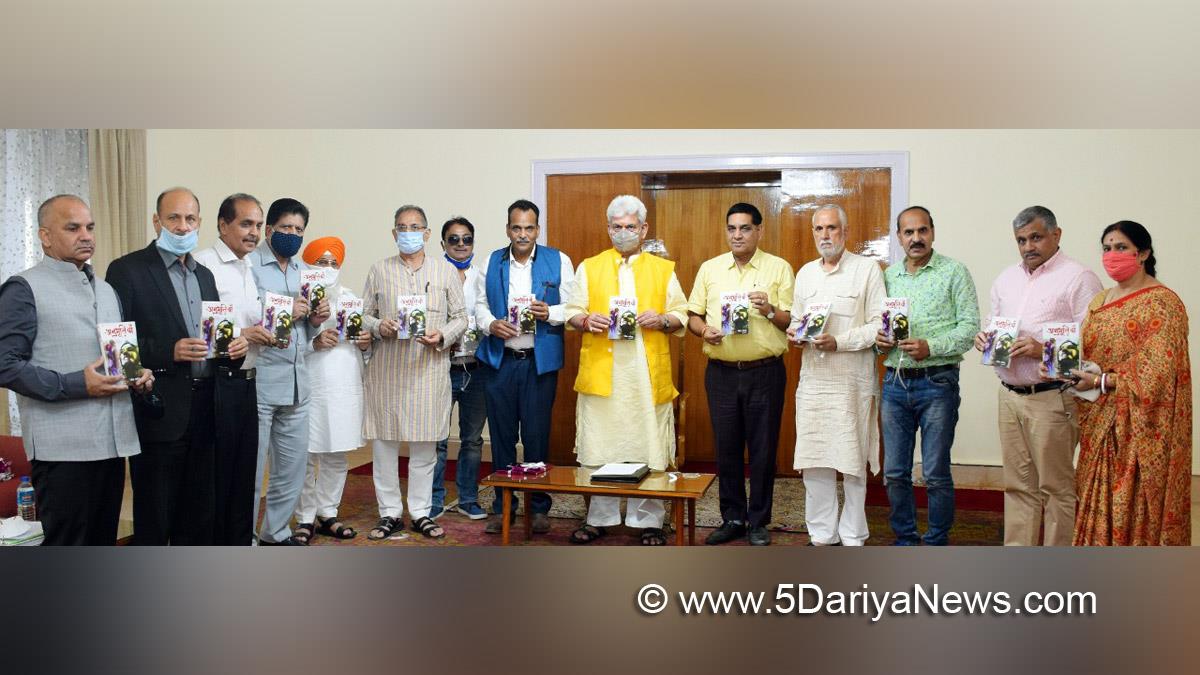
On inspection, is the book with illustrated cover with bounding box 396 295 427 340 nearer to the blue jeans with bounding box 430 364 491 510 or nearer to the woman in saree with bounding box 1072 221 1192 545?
the blue jeans with bounding box 430 364 491 510

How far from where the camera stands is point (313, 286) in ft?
11.7

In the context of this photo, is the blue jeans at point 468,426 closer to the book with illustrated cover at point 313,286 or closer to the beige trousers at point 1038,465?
the book with illustrated cover at point 313,286

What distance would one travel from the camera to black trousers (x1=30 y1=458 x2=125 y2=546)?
317 cm

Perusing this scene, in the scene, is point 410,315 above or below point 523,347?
above

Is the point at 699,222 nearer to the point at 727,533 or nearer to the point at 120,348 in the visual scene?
the point at 727,533

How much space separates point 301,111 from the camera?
3479 millimetres

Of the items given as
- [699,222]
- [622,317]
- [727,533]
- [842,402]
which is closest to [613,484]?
[727,533]

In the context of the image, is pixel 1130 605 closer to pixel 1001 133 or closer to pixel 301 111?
pixel 1001 133

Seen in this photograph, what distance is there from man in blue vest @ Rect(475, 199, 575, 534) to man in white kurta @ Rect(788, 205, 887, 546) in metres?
1.05

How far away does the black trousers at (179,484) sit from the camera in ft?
10.9

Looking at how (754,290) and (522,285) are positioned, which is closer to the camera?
(754,290)

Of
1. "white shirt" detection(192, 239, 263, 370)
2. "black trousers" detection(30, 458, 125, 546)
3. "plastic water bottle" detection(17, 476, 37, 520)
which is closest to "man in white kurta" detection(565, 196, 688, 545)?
"white shirt" detection(192, 239, 263, 370)

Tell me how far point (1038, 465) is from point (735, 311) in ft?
4.24

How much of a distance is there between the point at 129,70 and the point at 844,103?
277cm
